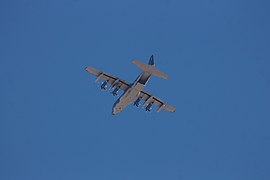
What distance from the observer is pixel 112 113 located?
63.4 m

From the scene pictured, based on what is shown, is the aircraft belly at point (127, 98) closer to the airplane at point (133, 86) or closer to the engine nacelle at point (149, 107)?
the airplane at point (133, 86)

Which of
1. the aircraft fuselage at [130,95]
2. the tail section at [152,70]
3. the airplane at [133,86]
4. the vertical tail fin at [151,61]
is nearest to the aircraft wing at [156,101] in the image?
the airplane at [133,86]

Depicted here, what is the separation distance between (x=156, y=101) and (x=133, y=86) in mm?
7193

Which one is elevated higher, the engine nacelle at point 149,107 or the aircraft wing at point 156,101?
the aircraft wing at point 156,101

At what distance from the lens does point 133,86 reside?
61562mm

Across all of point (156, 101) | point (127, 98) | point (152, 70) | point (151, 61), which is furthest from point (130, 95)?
point (156, 101)

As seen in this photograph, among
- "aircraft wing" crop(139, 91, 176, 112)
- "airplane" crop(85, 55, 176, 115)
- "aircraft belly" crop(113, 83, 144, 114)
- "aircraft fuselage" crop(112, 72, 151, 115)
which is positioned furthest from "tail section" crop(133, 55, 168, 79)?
"aircraft wing" crop(139, 91, 176, 112)

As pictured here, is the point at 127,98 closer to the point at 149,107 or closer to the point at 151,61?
the point at 149,107

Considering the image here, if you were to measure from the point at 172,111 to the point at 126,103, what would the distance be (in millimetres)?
8160

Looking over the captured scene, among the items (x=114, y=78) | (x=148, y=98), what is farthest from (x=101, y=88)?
(x=148, y=98)

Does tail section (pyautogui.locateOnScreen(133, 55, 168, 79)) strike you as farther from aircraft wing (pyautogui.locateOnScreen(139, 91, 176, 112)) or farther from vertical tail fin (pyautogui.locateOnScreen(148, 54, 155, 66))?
aircraft wing (pyautogui.locateOnScreen(139, 91, 176, 112))

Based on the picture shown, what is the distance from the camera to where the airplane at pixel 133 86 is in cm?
5824

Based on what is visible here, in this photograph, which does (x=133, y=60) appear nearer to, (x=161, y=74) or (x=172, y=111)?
(x=161, y=74)

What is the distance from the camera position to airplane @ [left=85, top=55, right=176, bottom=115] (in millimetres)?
58241
